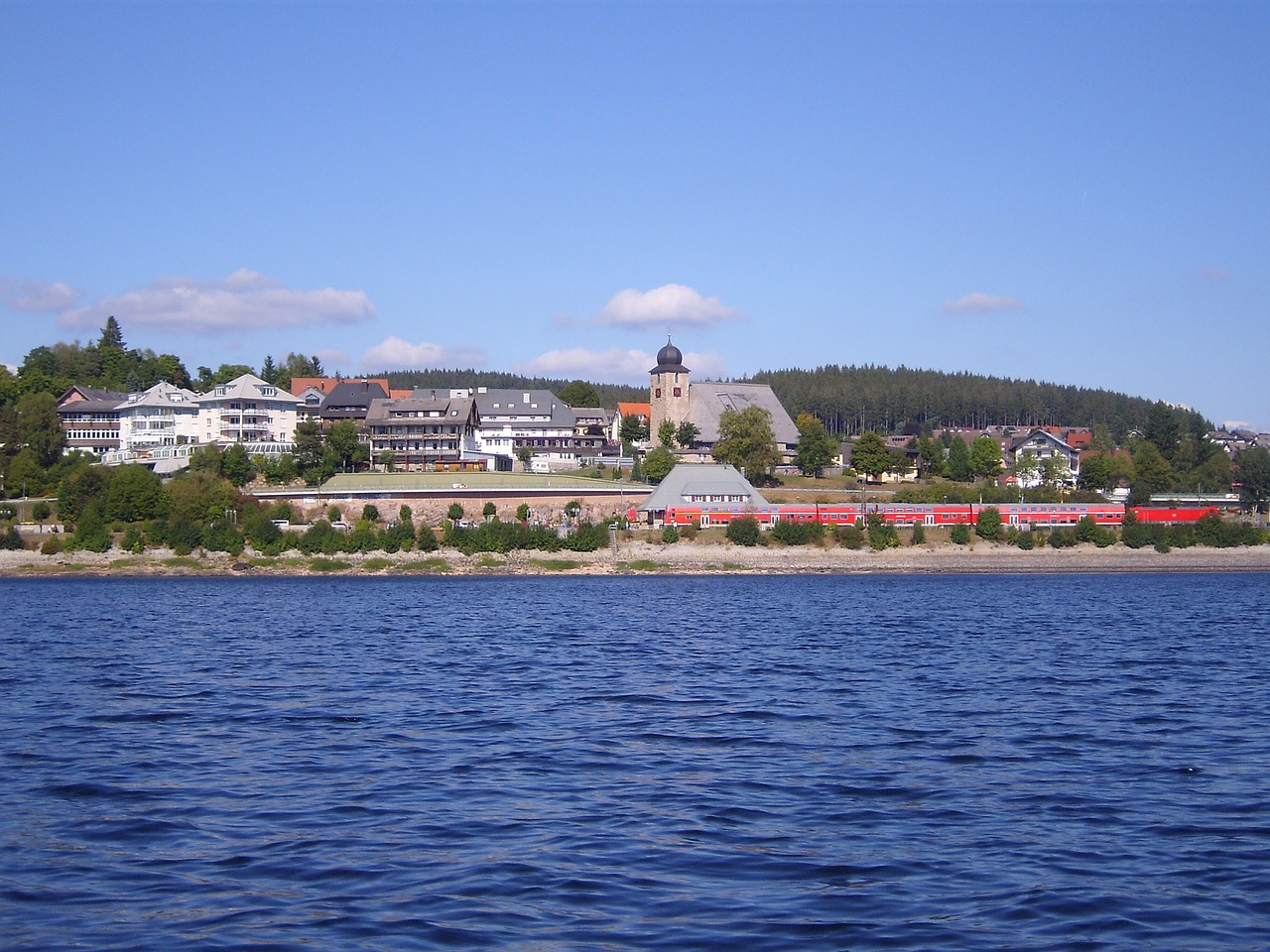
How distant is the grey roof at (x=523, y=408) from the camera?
100 metres

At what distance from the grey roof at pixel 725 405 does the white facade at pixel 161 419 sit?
3952 centimetres

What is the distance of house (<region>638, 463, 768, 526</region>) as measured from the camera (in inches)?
2689

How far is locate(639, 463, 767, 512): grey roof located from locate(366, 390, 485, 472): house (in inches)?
845

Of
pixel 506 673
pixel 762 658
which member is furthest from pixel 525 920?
pixel 762 658

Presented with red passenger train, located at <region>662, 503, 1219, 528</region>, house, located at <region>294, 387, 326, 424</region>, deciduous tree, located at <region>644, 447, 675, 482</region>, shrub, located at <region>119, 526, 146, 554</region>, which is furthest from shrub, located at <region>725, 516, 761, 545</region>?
house, located at <region>294, 387, 326, 424</region>

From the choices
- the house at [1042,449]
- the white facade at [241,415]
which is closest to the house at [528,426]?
the white facade at [241,415]

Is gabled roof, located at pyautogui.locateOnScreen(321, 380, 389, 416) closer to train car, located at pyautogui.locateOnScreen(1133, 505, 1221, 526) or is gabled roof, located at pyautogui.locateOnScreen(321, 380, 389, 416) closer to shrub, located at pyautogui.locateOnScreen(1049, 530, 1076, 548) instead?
shrub, located at pyautogui.locateOnScreen(1049, 530, 1076, 548)

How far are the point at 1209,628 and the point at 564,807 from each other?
26772 mm

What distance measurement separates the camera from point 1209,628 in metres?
33.9

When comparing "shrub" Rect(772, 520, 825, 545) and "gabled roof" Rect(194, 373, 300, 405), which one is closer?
"shrub" Rect(772, 520, 825, 545)

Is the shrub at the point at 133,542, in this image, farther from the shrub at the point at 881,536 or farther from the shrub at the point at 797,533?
the shrub at the point at 881,536

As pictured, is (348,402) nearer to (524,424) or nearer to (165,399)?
(524,424)

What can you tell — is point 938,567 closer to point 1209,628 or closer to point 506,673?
point 1209,628

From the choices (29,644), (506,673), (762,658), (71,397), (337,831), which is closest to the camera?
(337,831)
